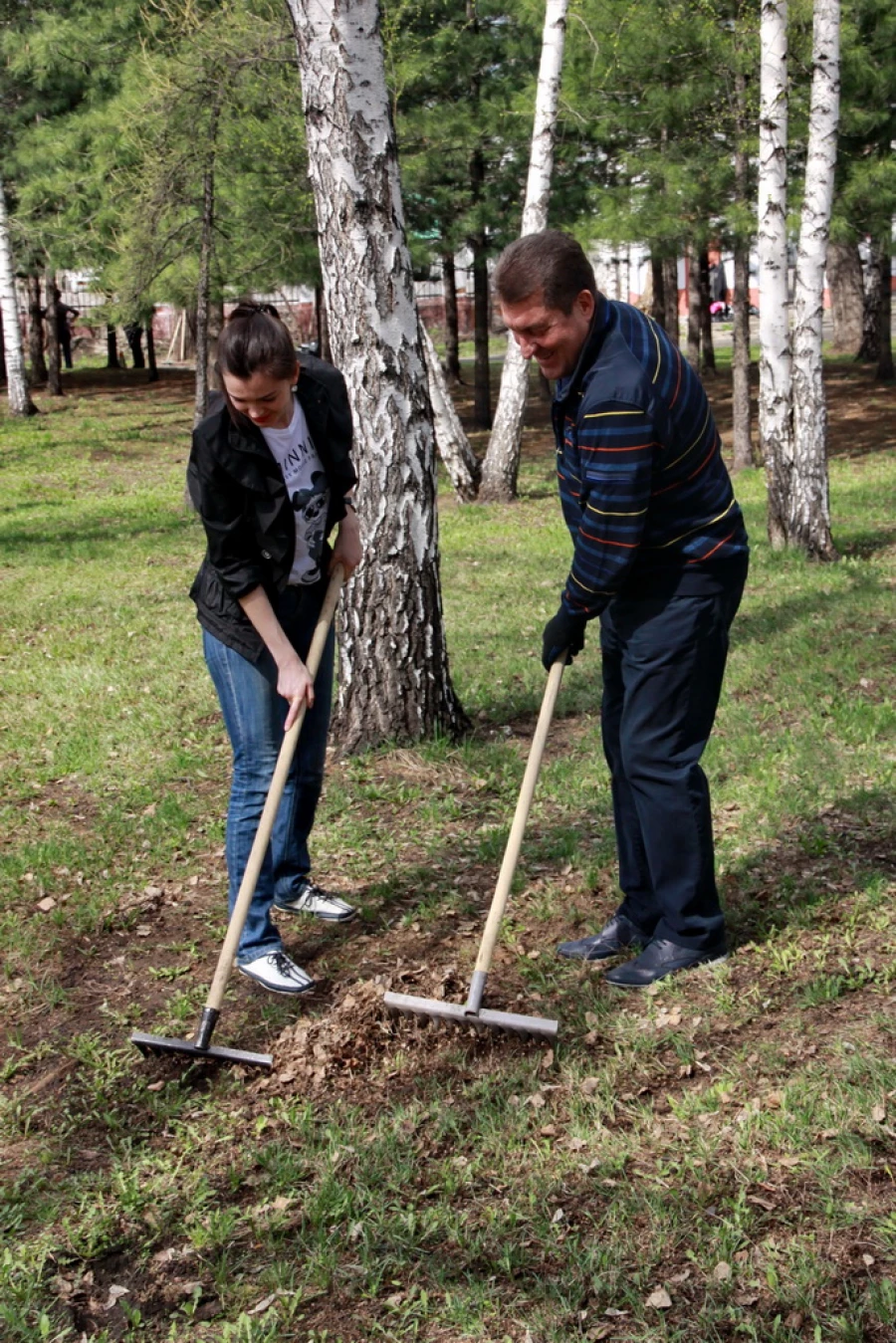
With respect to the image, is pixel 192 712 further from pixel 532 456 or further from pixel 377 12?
pixel 532 456

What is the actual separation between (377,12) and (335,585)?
278 cm

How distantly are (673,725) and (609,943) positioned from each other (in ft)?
2.90

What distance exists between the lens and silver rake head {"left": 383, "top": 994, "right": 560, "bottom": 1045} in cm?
350

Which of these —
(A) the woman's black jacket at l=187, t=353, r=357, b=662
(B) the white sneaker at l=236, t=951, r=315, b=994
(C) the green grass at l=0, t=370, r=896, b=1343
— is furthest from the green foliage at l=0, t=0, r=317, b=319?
(B) the white sneaker at l=236, t=951, r=315, b=994

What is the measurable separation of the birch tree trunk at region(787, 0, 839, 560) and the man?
6557mm

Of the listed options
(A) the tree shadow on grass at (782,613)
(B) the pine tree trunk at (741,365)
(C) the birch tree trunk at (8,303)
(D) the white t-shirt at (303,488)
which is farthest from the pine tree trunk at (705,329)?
(D) the white t-shirt at (303,488)

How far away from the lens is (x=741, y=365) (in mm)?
15203

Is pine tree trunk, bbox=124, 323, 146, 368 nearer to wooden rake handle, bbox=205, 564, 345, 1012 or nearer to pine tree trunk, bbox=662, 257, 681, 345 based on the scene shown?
pine tree trunk, bbox=662, 257, 681, 345

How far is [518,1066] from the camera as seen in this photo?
359cm

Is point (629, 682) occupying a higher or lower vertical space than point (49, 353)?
lower

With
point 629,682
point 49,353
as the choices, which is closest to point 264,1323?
point 629,682

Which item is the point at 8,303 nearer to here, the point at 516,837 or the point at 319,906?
the point at 319,906

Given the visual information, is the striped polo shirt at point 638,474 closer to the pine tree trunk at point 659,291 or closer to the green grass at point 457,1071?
the green grass at point 457,1071

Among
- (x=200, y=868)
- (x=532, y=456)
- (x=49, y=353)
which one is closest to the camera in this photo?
(x=200, y=868)
